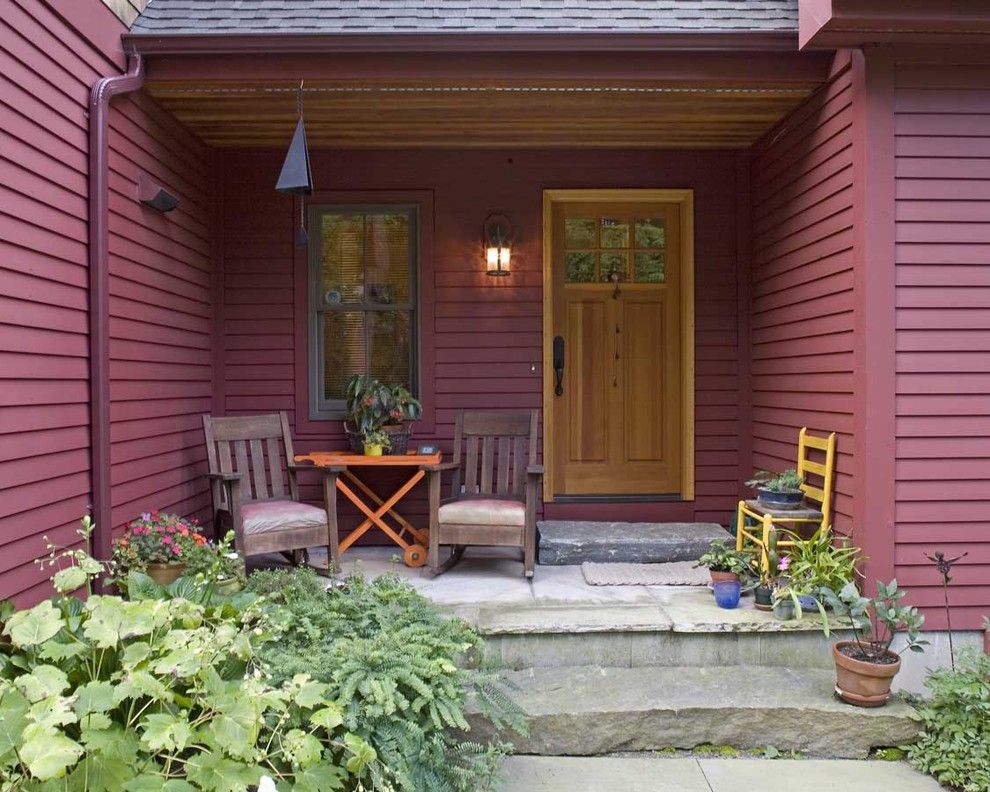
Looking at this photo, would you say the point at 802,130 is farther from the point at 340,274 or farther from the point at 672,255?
the point at 340,274

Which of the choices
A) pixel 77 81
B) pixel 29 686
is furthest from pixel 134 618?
pixel 77 81

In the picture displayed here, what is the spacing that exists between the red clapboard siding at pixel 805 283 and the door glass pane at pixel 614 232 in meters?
0.82

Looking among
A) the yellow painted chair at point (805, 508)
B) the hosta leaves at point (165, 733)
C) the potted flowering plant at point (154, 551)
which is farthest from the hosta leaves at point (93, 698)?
the yellow painted chair at point (805, 508)

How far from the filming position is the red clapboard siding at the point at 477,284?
521 centimetres

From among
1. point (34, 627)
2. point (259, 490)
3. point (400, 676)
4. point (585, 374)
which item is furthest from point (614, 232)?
point (34, 627)

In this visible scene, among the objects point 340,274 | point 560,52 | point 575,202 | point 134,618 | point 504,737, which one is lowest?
point 504,737

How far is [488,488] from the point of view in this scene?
16.1 ft

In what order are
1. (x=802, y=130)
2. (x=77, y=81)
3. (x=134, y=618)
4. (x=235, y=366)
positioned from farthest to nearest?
(x=235, y=366)
(x=802, y=130)
(x=77, y=81)
(x=134, y=618)

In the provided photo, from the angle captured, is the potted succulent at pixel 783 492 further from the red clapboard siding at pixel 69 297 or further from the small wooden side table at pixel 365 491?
the red clapboard siding at pixel 69 297

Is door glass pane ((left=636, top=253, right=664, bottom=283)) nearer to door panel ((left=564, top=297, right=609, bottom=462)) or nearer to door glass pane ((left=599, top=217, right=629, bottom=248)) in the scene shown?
door glass pane ((left=599, top=217, right=629, bottom=248))

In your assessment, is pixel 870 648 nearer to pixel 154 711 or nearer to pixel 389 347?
pixel 154 711

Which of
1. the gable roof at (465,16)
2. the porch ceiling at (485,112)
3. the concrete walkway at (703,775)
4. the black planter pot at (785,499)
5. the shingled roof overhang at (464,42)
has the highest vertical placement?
the gable roof at (465,16)

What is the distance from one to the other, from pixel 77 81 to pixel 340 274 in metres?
2.09

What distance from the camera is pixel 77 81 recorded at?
3400 mm
